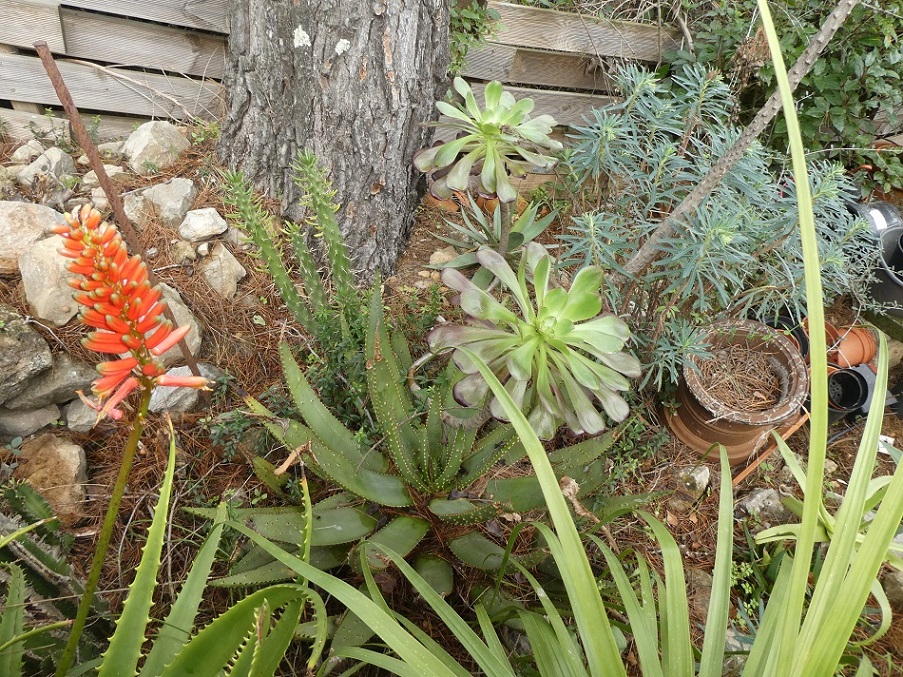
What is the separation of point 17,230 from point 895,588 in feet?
10.8

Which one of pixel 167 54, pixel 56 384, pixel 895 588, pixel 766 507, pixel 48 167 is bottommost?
pixel 895 588

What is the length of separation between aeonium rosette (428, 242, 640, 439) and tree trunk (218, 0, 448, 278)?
962mm

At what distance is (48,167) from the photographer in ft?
6.96

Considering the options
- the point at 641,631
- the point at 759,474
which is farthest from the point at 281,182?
the point at 759,474

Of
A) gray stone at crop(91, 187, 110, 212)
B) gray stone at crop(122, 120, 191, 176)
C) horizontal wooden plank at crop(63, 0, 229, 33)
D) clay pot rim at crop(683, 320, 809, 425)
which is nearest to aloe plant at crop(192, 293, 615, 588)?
clay pot rim at crop(683, 320, 809, 425)

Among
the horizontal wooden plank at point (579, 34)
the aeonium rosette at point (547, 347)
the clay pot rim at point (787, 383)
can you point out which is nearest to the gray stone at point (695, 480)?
the clay pot rim at point (787, 383)

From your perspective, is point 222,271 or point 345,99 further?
point 222,271

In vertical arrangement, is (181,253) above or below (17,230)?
below

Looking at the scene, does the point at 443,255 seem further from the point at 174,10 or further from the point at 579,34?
the point at 174,10

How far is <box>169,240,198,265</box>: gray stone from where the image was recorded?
6.75 feet

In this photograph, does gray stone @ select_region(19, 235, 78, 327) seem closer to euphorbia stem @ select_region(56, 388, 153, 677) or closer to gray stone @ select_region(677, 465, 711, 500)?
euphorbia stem @ select_region(56, 388, 153, 677)

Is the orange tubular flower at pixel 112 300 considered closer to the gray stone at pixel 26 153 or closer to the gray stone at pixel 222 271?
the gray stone at pixel 222 271

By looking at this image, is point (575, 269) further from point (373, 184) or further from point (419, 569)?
point (419, 569)

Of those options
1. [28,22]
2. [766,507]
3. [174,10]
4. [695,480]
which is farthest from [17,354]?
[766,507]
